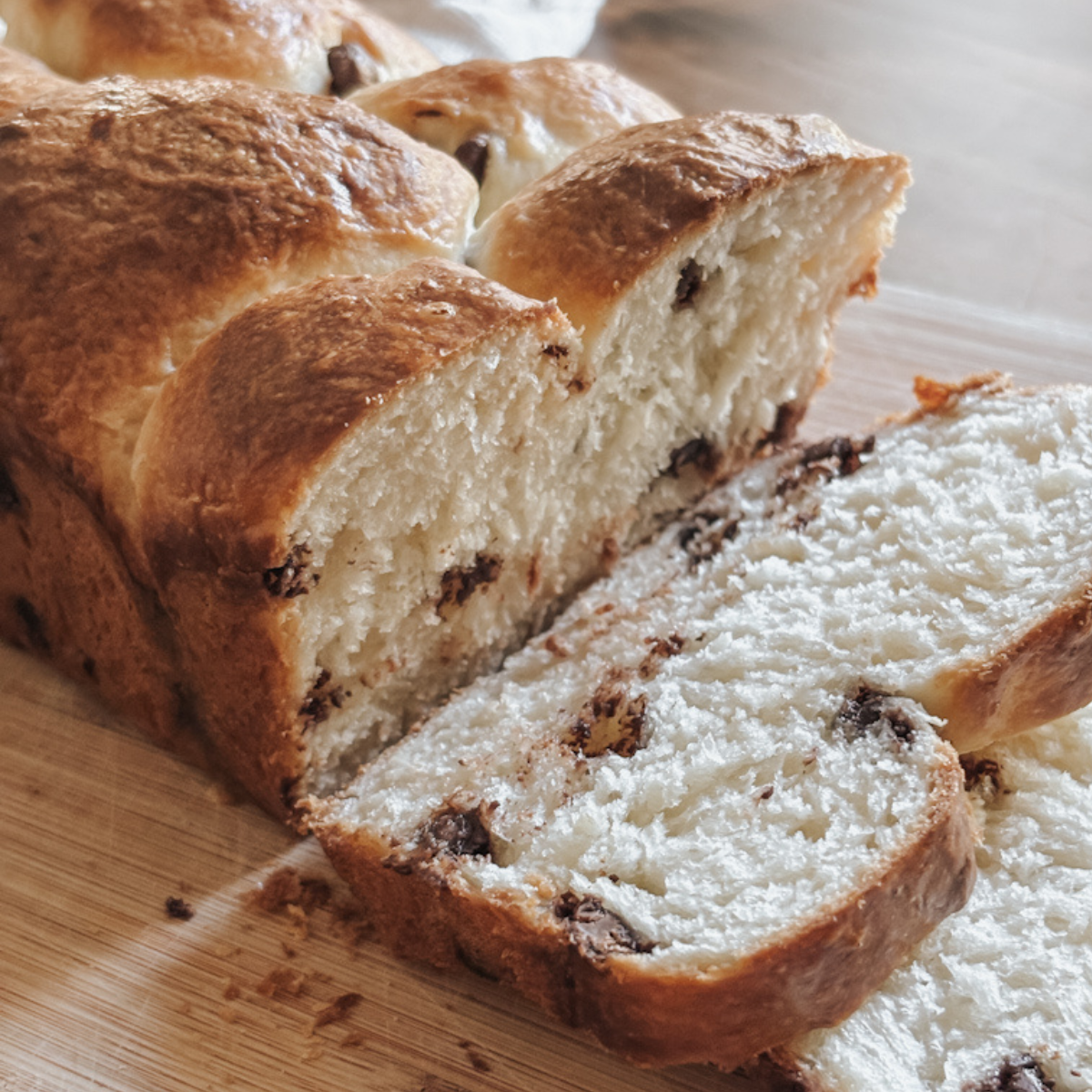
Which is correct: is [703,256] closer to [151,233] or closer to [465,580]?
[465,580]

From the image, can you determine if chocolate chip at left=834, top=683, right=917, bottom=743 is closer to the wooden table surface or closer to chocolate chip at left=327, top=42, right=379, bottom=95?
the wooden table surface

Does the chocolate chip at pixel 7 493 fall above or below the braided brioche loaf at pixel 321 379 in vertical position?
below

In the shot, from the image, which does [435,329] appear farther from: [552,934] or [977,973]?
[977,973]

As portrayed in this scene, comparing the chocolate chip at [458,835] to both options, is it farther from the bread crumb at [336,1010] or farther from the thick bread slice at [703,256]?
→ the thick bread slice at [703,256]

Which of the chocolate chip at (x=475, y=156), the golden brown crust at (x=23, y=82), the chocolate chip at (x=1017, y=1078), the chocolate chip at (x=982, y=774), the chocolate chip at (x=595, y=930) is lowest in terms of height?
the chocolate chip at (x=595, y=930)

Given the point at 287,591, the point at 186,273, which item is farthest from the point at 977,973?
the point at 186,273

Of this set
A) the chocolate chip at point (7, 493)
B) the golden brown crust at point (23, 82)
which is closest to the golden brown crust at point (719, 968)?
the chocolate chip at point (7, 493)
